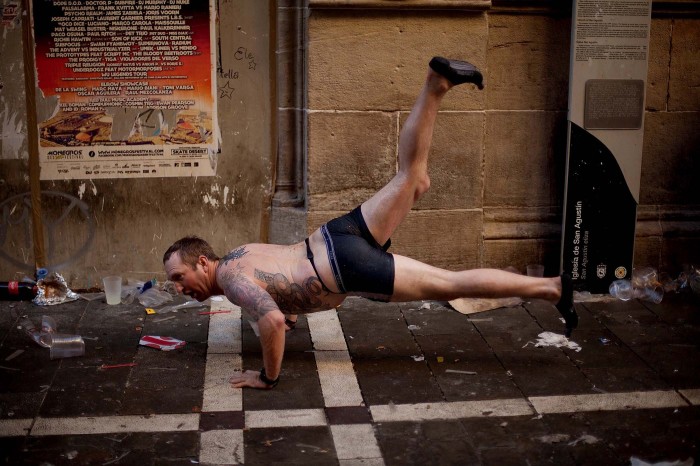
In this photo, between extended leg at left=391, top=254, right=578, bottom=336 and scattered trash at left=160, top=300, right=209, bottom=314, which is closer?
extended leg at left=391, top=254, right=578, bottom=336

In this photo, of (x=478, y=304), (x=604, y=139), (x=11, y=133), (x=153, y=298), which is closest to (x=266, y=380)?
(x=153, y=298)

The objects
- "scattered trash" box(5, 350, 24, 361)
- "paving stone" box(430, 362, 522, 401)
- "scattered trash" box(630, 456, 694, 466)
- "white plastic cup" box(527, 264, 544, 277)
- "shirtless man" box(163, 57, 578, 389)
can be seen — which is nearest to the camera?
"scattered trash" box(630, 456, 694, 466)

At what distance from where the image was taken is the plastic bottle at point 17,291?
606cm

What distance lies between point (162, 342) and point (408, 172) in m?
1.83

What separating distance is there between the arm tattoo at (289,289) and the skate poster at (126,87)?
5.83ft

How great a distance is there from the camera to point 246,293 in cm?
464

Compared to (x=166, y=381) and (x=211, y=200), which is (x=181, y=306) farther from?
(x=166, y=381)

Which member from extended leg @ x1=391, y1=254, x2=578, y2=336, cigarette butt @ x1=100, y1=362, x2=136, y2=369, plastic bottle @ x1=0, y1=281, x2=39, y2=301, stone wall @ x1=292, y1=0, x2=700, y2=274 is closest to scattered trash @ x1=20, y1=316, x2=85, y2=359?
cigarette butt @ x1=100, y1=362, x2=136, y2=369

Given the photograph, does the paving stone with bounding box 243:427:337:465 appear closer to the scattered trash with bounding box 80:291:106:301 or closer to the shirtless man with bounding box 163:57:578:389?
the shirtless man with bounding box 163:57:578:389

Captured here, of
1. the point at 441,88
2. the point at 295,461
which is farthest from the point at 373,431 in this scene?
the point at 441,88

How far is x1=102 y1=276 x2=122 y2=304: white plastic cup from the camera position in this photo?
19.9ft

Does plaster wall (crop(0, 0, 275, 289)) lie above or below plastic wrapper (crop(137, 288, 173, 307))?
above

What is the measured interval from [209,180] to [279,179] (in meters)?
0.51

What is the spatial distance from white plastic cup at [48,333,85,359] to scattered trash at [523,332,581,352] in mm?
2675
